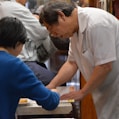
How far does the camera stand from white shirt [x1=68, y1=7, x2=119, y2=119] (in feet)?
6.06

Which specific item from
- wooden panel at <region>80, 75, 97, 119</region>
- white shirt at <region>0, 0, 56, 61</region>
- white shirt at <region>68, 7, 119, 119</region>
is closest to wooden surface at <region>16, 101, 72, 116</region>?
white shirt at <region>68, 7, 119, 119</region>

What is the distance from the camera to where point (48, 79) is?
2627 millimetres

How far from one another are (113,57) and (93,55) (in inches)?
5.1

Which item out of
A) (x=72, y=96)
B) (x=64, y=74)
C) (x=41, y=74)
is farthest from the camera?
(x=41, y=74)

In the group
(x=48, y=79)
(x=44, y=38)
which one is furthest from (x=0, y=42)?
(x=44, y=38)

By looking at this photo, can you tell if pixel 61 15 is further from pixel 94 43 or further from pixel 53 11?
pixel 94 43

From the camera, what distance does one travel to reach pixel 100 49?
6.05 feet

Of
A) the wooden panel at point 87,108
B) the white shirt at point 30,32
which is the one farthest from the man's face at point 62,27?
the wooden panel at point 87,108

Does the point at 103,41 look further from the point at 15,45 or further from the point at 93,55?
the point at 15,45

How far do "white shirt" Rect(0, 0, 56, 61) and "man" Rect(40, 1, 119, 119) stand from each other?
2.53 feet

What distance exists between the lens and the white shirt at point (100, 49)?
1847 mm

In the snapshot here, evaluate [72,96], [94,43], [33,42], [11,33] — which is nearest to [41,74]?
[33,42]

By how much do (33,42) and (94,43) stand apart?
110cm

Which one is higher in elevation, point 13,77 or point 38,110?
point 13,77
